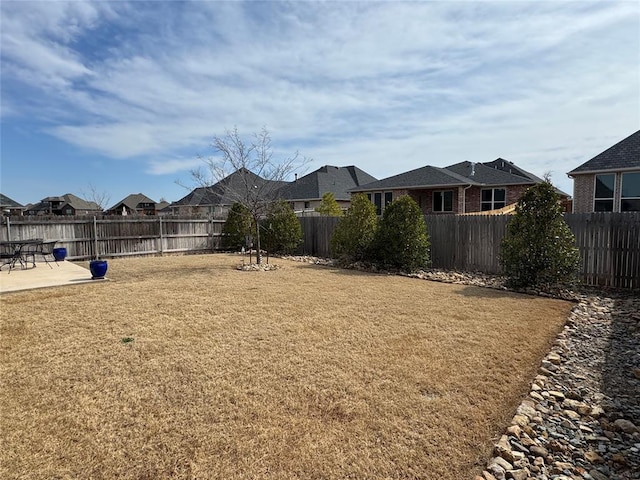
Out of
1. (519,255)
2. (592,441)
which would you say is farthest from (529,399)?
(519,255)

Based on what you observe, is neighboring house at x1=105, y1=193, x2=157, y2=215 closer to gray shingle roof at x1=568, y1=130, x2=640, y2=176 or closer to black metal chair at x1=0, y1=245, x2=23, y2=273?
black metal chair at x1=0, y1=245, x2=23, y2=273

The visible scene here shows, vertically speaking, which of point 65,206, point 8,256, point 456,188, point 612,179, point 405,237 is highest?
point 65,206

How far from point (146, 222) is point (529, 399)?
51.4 feet

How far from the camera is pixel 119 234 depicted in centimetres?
1467

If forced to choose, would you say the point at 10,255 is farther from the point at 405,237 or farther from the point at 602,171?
the point at 602,171

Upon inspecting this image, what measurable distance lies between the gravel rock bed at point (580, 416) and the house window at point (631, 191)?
42.1 ft

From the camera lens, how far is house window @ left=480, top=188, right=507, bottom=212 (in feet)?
74.1

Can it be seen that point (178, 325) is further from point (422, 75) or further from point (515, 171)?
point (515, 171)

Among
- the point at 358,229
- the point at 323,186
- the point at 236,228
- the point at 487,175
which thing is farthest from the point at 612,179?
the point at 323,186

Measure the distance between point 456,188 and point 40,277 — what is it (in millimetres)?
20503

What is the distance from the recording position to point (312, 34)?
8.93 m

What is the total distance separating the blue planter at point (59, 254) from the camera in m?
12.3

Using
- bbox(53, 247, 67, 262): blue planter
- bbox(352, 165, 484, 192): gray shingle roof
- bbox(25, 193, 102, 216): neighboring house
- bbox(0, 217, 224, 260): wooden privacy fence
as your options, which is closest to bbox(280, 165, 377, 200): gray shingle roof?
bbox(352, 165, 484, 192): gray shingle roof

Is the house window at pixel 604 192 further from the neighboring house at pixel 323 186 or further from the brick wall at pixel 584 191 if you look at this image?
the neighboring house at pixel 323 186
